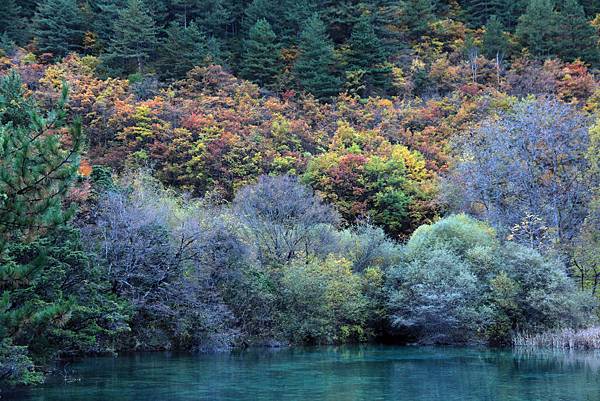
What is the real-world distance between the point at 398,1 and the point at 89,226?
2230 inches

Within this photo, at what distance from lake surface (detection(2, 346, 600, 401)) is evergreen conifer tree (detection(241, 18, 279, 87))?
41.1 metres

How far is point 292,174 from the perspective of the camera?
54250mm

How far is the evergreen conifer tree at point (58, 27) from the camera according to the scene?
69750mm

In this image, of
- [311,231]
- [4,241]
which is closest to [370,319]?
[311,231]

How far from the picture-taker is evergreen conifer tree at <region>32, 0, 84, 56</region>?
6975cm

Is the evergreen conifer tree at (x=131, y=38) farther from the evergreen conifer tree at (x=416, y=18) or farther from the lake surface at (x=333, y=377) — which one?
the lake surface at (x=333, y=377)

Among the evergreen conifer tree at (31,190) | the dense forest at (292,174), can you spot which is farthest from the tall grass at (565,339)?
the evergreen conifer tree at (31,190)

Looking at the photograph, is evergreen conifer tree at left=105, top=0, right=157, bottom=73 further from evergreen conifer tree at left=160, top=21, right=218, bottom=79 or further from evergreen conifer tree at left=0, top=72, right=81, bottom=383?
evergreen conifer tree at left=0, top=72, right=81, bottom=383

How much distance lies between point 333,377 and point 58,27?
5525 cm

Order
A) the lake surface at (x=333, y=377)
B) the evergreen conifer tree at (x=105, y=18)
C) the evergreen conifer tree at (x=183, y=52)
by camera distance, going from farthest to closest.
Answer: the evergreen conifer tree at (x=105, y=18) < the evergreen conifer tree at (x=183, y=52) < the lake surface at (x=333, y=377)

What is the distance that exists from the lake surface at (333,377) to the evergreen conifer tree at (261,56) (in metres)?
41.1

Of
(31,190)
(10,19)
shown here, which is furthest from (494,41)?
(31,190)

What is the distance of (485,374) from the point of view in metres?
27.1

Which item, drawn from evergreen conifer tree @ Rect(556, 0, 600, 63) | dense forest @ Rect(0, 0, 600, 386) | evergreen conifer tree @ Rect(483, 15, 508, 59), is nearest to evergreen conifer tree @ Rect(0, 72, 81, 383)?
dense forest @ Rect(0, 0, 600, 386)
